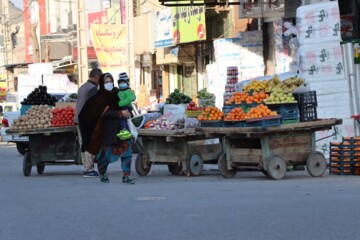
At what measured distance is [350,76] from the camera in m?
18.8

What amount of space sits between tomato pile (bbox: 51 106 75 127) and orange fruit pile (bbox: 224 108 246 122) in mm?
3882

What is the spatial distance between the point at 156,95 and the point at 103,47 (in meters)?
8.95

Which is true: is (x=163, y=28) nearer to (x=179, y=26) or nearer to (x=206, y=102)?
(x=179, y=26)

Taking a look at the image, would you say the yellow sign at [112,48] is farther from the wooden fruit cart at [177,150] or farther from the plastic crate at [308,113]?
the plastic crate at [308,113]

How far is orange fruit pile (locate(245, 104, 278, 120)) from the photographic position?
574 inches

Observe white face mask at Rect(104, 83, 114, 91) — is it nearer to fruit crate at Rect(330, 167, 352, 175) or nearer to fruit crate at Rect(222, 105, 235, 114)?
fruit crate at Rect(222, 105, 235, 114)

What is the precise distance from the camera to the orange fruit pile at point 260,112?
14578 millimetres

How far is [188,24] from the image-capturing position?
36.3 metres

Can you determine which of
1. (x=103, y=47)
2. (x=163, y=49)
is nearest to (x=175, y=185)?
(x=103, y=47)

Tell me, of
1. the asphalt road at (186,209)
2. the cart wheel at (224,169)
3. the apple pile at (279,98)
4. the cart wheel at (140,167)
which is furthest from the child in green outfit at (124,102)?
the apple pile at (279,98)

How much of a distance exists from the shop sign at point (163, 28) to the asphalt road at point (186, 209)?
23760mm

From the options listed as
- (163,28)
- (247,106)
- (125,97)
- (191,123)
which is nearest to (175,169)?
(191,123)

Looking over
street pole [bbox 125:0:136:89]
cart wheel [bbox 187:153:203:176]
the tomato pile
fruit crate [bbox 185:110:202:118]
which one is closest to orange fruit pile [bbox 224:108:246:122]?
cart wheel [bbox 187:153:203:176]

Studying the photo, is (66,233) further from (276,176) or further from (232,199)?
(276,176)
